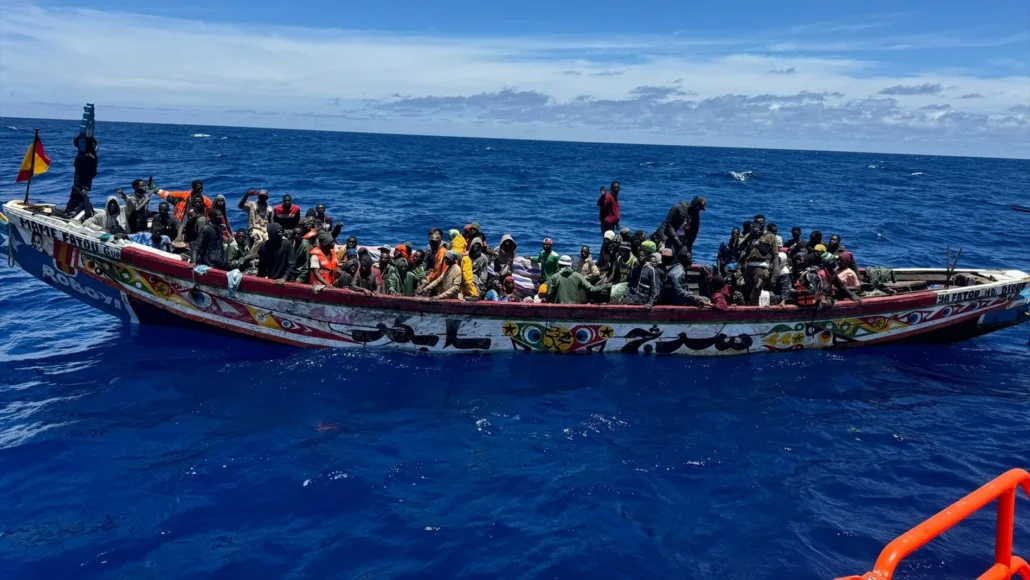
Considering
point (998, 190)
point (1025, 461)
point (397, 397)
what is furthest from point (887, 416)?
point (998, 190)

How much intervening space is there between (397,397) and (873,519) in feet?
20.4

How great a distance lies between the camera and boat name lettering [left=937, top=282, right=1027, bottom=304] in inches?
479

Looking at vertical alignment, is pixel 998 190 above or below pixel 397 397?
above

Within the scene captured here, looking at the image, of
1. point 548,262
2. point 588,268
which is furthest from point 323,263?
point 588,268

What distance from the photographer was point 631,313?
437 inches

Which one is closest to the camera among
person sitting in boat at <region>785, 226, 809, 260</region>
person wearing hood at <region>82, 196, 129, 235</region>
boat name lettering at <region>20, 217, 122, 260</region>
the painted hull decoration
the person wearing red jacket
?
boat name lettering at <region>20, 217, 122, 260</region>

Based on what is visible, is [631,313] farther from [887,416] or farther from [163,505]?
[163,505]

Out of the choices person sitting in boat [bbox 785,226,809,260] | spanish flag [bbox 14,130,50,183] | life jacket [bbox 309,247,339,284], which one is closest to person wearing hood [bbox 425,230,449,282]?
life jacket [bbox 309,247,339,284]

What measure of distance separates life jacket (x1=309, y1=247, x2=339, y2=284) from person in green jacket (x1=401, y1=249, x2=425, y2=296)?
45.1 inches

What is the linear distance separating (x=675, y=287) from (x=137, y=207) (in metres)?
9.46

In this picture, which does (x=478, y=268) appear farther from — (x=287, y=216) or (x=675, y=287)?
(x=287, y=216)

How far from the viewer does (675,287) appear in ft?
36.7

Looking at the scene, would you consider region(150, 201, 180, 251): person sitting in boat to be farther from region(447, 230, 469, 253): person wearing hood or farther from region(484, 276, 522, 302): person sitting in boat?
region(484, 276, 522, 302): person sitting in boat

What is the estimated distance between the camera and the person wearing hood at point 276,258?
10.8m
